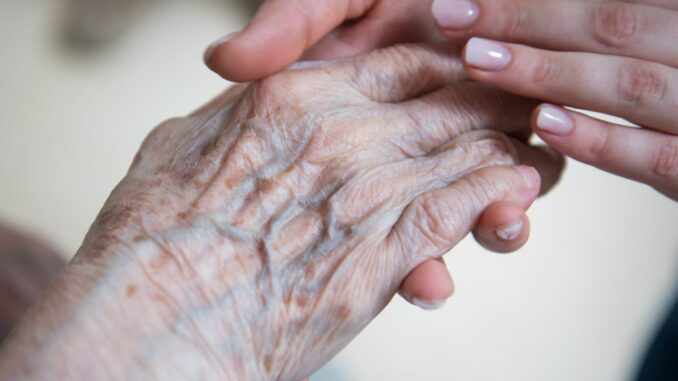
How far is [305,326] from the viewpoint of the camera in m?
0.81

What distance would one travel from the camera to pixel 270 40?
91 centimetres

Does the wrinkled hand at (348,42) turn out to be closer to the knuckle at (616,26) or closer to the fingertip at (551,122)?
the fingertip at (551,122)

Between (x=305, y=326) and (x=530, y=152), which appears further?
(x=530, y=152)

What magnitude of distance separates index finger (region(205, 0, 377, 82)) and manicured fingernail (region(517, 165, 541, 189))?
1.19 ft

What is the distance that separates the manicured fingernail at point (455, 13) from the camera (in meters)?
0.96

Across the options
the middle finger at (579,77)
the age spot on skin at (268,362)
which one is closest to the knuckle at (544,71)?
the middle finger at (579,77)

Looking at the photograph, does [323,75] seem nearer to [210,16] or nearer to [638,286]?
[638,286]

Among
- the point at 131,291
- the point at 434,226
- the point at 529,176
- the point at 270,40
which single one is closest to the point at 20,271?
the point at 131,291

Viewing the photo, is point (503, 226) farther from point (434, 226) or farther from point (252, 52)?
point (252, 52)

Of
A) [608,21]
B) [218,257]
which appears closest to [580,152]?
[608,21]

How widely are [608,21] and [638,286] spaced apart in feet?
2.70

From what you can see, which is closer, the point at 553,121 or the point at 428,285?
the point at 428,285

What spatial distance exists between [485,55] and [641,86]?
0.23 m

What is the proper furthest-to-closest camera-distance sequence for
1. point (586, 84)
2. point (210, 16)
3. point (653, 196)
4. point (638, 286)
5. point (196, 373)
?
1. point (210, 16)
2. point (653, 196)
3. point (638, 286)
4. point (586, 84)
5. point (196, 373)
